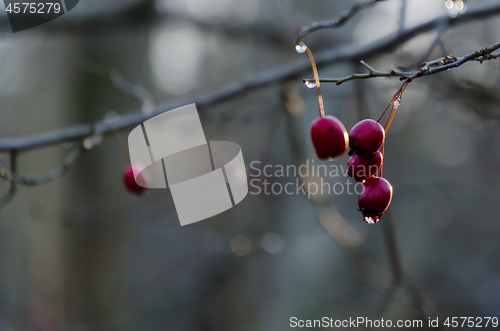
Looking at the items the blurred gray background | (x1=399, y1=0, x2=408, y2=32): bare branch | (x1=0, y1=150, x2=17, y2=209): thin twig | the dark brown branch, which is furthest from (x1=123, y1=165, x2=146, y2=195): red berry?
(x1=399, y1=0, x2=408, y2=32): bare branch

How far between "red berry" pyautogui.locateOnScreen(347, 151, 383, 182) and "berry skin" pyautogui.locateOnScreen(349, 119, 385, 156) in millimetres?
57

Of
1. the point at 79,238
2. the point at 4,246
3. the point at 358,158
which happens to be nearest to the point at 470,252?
the point at 358,158

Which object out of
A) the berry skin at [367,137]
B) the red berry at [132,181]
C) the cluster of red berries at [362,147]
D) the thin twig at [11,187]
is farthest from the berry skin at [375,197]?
the red berry at [132,181]

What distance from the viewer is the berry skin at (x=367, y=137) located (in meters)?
1.02

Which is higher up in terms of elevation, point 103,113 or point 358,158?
point 358,158

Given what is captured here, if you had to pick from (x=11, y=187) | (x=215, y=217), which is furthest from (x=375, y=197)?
(x=215, y=217)

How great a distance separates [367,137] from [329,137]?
0.12m

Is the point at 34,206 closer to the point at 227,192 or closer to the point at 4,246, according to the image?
the point at 4,246

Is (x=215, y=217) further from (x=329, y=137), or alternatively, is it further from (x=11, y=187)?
(x=329, y=137)

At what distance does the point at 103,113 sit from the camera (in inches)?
276

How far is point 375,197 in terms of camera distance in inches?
41.6

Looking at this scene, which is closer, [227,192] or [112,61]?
[227,192]

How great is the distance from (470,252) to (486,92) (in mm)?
5788

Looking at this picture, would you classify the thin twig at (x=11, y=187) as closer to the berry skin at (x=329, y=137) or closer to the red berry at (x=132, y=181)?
the red berry at (x=132, y=181)
